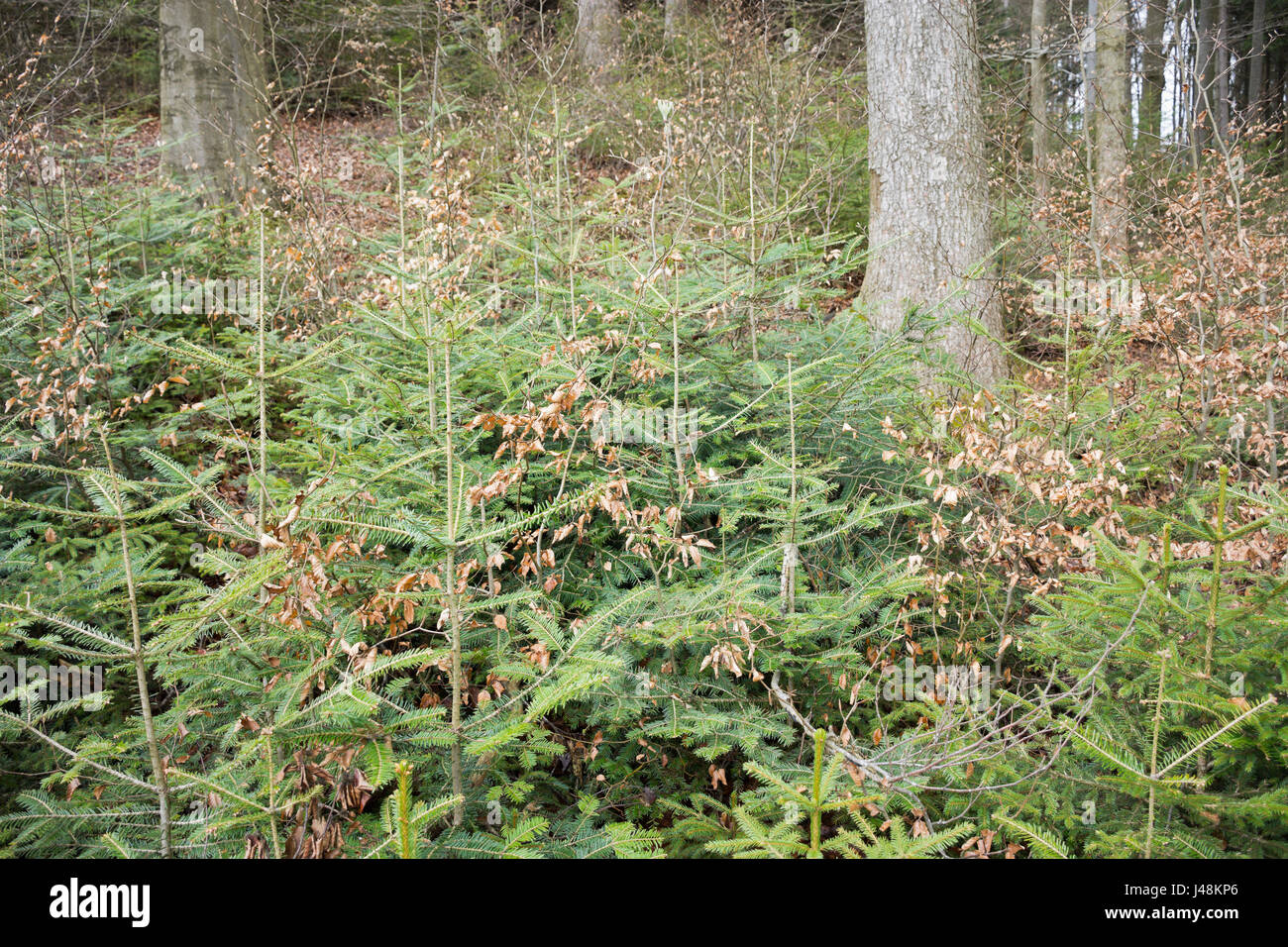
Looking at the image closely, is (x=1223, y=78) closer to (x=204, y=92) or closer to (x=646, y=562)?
(x=646, y=562)

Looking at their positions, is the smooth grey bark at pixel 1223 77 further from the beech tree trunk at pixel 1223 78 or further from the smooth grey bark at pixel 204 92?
the smooth grey bark at pixel 204 92

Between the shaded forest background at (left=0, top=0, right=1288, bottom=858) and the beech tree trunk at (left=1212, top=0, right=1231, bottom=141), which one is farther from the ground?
the beech tree trunk at (left=1212, top=0, right=1231, bottom=141)

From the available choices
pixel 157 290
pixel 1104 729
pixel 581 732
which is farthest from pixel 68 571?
pixel 1104 729

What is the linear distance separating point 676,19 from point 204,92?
784 centimetres

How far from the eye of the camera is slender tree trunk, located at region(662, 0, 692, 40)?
12488 mm

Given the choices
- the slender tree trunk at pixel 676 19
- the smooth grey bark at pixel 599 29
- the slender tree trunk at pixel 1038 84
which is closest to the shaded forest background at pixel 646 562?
the slender tree trunk at pixel 1038 84

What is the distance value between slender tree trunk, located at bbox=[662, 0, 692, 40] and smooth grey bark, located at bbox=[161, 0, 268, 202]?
6366mm

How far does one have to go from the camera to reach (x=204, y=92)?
873cm

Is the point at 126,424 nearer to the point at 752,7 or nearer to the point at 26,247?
the point at 26,247

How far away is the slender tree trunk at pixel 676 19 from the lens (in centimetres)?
1249

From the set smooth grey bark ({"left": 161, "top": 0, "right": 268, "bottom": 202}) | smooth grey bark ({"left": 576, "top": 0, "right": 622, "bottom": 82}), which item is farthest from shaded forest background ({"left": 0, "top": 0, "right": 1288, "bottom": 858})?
smooth grey bark ({"left": 576, "top": 0, "right": 622, "bottom": 82})

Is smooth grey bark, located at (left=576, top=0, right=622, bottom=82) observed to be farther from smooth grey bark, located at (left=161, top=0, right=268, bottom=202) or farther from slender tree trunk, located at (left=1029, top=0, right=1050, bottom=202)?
slender tree trunk, located at (left=1029, top=0, right=1050, bottom=202)

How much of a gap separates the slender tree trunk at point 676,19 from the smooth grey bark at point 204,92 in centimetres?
637

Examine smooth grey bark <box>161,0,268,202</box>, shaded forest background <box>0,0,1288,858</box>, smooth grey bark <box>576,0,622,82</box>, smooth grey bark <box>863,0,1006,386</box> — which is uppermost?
smooth grey bark <box>576,0,622,82</box>
